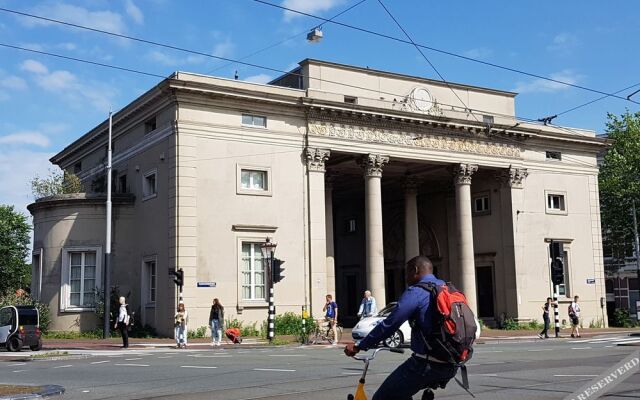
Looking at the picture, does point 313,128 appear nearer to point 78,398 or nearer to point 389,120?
point 389,120

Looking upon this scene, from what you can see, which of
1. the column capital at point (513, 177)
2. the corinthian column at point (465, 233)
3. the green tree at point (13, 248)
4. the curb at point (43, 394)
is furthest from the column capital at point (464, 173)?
the green tree at point (13, 248)

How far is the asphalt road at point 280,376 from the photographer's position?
1140 centimetres

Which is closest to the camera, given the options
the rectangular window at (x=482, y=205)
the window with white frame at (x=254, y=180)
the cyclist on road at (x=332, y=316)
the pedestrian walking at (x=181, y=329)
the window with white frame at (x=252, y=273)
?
the pedestrian walking at (x=181, y=329)

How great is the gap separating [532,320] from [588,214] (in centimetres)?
797

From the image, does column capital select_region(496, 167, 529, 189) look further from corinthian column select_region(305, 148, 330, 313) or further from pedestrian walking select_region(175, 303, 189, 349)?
pedestrian walking select_region(175, 303, 189, 349)

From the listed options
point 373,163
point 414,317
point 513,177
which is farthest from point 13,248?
point 414,317

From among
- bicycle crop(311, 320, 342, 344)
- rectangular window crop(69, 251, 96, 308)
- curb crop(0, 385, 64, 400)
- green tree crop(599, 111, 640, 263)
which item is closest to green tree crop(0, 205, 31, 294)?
rectangular window crop(69, 251, 96, 308)

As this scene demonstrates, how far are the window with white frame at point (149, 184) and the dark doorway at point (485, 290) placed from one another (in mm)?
19274

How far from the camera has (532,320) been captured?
129 ft

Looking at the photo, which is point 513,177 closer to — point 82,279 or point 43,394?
point 82,279

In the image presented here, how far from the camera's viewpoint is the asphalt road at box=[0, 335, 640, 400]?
11397 mm

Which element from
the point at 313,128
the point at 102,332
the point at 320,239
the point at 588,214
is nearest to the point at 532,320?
the point at 588,214

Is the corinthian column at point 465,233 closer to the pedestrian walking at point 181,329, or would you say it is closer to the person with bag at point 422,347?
the pedestrian walking at point 181,329

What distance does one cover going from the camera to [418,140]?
37.3 m
